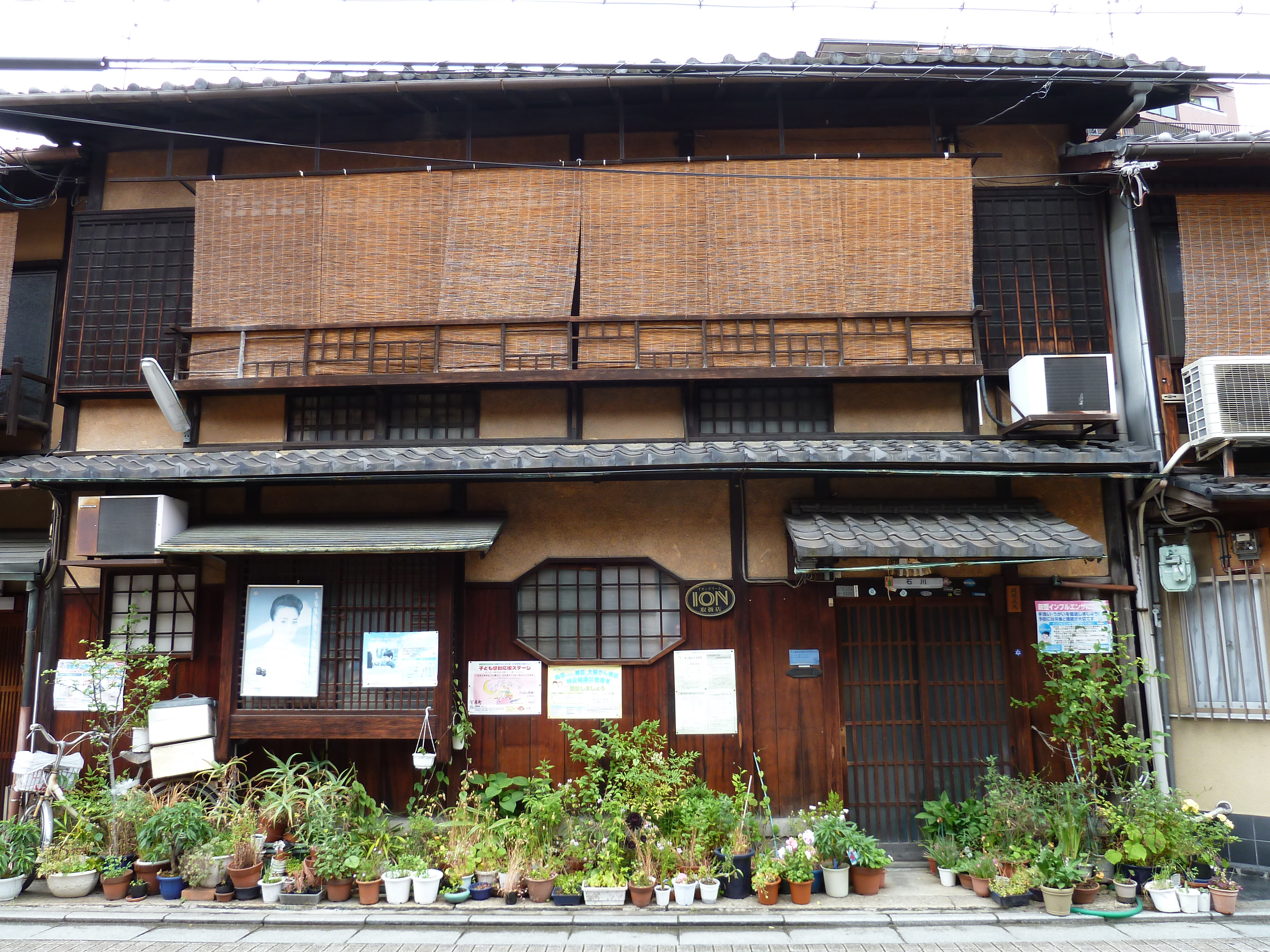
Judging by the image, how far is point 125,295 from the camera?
1054cm

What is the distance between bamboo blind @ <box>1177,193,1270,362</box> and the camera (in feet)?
30.9

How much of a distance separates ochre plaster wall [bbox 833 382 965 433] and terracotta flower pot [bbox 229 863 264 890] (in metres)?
8.00

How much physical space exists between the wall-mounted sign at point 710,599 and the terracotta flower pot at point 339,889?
14.8ft

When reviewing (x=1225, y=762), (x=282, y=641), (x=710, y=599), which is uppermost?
(x=710, y=599)

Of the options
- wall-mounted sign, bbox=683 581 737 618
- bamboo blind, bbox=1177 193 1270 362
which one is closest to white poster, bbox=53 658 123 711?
wall-mounted sign, bbox=683 581 737 618

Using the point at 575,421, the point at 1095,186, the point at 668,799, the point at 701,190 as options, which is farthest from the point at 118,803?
the point at 1095,186

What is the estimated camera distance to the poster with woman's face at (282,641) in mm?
9062

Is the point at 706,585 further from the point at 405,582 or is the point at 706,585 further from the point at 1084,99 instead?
the point at 1084,99

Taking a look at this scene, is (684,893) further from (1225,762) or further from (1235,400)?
(1235,400)

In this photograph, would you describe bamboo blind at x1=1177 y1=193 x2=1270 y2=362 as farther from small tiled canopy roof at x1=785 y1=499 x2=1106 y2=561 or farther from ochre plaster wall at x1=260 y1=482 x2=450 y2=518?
ochre plaster wall at x1=260 y1=482 x2=450 y2=518

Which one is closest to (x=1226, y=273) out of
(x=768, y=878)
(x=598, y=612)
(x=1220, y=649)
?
(x=1220, y=649)

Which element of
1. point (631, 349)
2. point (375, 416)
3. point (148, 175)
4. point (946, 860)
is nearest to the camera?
point (946, 860)

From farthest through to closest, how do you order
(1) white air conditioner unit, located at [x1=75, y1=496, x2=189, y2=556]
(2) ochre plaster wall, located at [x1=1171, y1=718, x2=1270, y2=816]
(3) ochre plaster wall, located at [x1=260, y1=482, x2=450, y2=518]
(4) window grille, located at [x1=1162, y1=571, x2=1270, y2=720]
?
(3) ochre plaster wall, located at [x1=260, y1=482, x2=450, y2=518] → (1) white air conditioner unit, located at [x1=75, y1=496, x2=189, y2=556] → (4) window grille, located at [x1=1162, y1=571, x2=1270, y2=720] → (2) ochre plaster wall, located at [x1=1171, y1=718, x2=1270, y2=816]

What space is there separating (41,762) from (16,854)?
0.96 m
